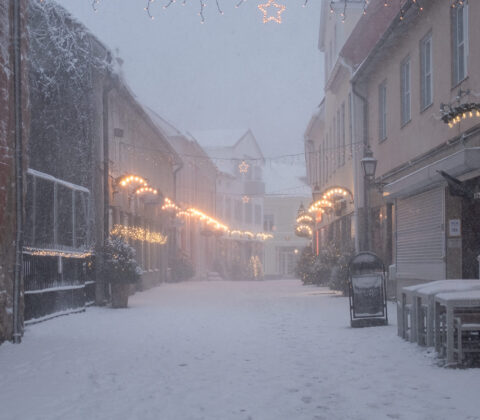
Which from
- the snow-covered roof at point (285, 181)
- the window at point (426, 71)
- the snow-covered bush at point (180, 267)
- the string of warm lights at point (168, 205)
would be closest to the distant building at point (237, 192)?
the snow-covered roof at point (285, 181)

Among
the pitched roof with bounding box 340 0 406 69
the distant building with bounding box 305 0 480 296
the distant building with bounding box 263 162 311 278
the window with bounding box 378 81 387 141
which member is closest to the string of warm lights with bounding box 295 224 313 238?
the distant building with bounding box 305 0 480 296

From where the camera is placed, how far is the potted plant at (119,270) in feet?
52.6

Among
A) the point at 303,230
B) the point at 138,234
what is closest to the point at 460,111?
the point at 138,234

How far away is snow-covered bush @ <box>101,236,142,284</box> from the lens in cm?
1603

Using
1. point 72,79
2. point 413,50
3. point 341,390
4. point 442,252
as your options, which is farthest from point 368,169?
point 341,390

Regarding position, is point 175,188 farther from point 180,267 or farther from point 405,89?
point 405,89

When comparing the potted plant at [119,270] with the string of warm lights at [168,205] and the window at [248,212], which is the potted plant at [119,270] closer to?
the string of warm lights at [168,205]

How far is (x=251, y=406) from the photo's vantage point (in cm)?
557

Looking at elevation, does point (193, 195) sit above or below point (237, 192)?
below

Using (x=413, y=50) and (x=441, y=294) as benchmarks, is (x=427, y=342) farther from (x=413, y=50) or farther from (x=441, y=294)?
(x=413, y=50)

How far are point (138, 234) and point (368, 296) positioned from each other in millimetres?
14010

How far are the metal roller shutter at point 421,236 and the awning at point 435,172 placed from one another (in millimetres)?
308

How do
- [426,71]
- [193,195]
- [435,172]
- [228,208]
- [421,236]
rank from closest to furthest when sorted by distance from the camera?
[435,172], [426,71], [421,236], [193,195], [228,208]

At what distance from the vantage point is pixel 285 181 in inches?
2579
